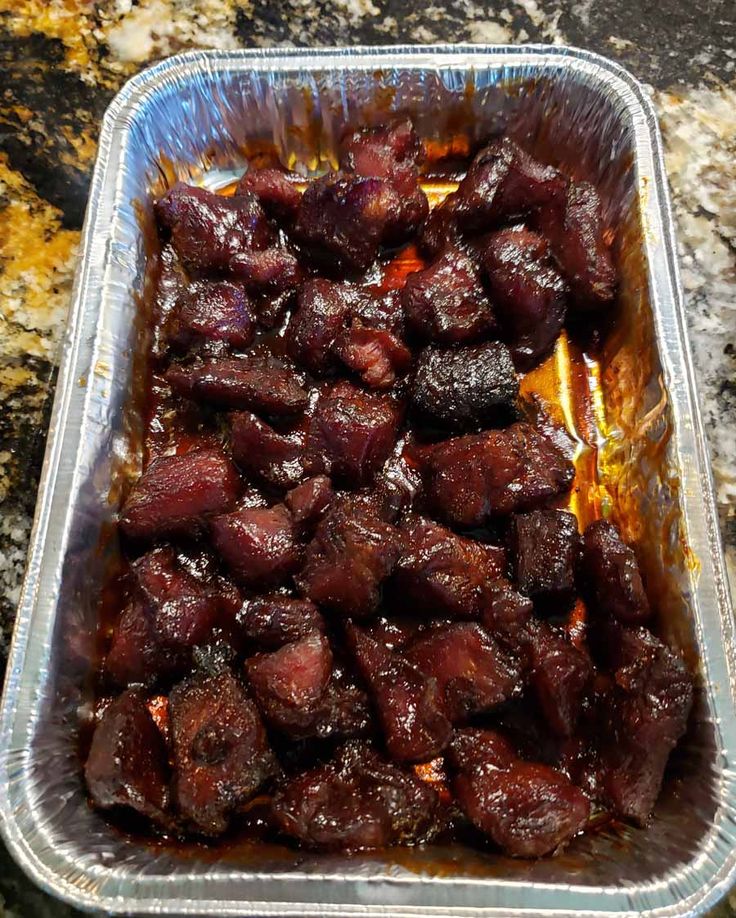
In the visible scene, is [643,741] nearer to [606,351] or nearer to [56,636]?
[606,351]

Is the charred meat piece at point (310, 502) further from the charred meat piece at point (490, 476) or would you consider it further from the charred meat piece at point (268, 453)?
the charred meat piece at point (490, 476)

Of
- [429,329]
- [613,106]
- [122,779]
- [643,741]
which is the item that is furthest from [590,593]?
[613,106]

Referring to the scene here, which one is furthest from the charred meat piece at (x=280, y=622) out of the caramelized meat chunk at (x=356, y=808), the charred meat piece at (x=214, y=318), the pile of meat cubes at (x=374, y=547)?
the charred meat piece at (x=214, y=318)

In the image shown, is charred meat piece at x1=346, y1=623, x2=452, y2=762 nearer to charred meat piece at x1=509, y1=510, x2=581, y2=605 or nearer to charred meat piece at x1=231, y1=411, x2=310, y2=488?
charred meat piece at x1=509, y1=510, x2=581, y2=605

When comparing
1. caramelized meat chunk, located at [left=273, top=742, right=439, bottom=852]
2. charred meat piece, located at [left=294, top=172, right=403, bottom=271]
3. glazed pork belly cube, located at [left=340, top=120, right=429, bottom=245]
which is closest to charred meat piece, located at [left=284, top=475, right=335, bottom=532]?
caramelized meat chunk, located at [left=273, top=742, right=439, bottom=852]

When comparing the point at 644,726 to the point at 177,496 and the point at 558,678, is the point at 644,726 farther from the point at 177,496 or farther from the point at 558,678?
A: the point at 177,496
